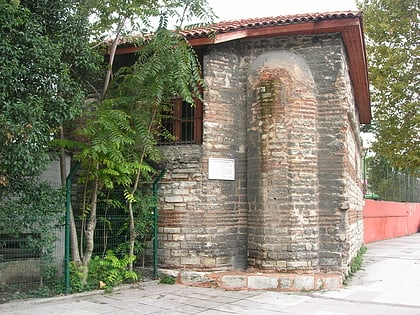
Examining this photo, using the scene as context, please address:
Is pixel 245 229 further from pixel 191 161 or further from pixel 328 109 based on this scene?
pixel 328 109

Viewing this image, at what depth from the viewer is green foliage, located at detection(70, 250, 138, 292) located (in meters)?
7.72

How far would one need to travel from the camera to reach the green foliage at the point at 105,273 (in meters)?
7.72

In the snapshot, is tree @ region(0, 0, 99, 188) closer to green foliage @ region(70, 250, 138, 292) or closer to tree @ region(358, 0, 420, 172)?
green foliage @ region(70, 250, 138, 292)

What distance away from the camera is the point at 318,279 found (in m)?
8.12

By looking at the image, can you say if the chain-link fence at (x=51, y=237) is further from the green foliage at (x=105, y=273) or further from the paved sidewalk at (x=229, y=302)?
the paved sidewalk at (x=229, y=302)

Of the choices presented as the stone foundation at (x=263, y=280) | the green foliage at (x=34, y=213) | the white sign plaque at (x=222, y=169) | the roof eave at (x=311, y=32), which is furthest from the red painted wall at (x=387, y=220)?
the green foliage at (x=34, y=213)

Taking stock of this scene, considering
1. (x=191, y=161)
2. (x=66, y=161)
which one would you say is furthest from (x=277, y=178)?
(x=66, y=161)

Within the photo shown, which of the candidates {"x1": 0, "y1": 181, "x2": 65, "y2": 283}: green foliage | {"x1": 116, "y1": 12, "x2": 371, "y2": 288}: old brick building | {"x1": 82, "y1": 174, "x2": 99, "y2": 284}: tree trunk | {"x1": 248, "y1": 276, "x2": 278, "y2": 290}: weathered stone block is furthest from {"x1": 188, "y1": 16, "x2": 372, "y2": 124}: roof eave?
{"x1": 248, "y1": 276, "x2": 278, "y2": 290}: weathered stone block

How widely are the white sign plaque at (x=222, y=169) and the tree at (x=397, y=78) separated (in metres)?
11.1

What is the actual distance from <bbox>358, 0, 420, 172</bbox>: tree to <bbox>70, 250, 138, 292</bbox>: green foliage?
13317 millimetres

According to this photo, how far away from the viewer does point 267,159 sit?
28.8 ft

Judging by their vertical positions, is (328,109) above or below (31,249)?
above

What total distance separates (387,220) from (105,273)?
17.5 metres

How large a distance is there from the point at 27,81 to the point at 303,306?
517cm
